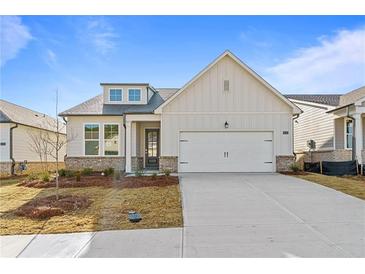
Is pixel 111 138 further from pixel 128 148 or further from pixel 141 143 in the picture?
pixel 128 148

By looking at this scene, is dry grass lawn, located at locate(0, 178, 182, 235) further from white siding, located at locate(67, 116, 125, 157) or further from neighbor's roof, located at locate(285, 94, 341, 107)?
neighbor's roof, located at locate(285, 94, 341, 107)

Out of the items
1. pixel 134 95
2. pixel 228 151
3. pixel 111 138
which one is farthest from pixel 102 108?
pixel 228 151

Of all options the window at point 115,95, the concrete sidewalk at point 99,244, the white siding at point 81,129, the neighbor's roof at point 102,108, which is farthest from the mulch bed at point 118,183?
the window at point 115,95

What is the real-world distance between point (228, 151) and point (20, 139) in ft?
43.3

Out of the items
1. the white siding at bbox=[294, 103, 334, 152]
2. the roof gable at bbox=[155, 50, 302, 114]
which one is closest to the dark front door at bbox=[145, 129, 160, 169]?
the roof gable at bbox=[155, 50, 302, 114]

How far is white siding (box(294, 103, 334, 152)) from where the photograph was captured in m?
19.9

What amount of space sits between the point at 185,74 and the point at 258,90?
4.99 metres

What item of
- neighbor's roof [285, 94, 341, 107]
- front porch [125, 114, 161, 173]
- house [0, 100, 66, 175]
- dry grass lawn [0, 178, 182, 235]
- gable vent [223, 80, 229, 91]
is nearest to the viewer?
dry grass lawn [0, 178, 182, 235]

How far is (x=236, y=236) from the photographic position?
6070mm

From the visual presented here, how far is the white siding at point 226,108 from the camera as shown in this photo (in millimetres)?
16656

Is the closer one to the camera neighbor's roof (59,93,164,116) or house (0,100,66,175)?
neighbor's roof (59,93,164,116)

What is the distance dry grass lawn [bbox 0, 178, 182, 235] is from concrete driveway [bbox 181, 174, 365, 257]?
513 millimetres

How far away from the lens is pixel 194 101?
1677 cm

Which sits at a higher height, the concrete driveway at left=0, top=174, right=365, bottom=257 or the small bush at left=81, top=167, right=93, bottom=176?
the small bush at left=81, top=167, right=93, bottom=176
